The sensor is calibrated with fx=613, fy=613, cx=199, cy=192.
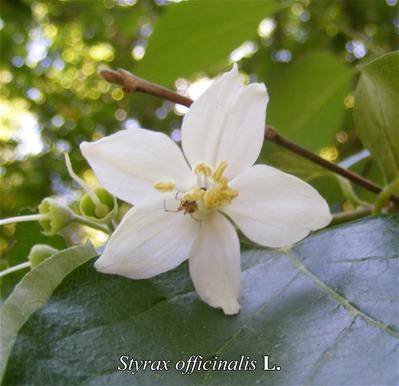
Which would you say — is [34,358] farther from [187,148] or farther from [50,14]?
[50,14]

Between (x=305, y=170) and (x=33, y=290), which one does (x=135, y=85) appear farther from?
(x=305, y=170)

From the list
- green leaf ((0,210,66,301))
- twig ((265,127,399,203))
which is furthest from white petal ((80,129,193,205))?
green leaf ((0,210,66,301))

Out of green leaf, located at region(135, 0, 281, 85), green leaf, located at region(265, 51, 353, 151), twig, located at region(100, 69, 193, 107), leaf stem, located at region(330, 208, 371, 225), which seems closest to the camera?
twig, located at region(100, 69, 193, 107)

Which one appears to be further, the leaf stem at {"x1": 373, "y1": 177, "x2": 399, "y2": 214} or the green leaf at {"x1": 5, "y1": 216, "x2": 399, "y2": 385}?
the leaf stem at {"x1": 373, "y1": 177, "x2": 399, "y2": 214}

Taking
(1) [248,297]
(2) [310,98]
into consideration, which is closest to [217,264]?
(1) [248,297]

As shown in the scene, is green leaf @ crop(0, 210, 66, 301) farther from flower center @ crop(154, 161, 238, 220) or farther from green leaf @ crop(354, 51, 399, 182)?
green leaf @ crop(354, 51, 399, 182)

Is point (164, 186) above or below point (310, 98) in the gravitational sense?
above

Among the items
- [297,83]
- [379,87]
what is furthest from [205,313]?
[297,83]
